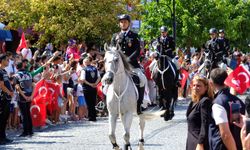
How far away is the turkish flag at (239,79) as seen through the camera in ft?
30.0

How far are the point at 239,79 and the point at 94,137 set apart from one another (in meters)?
6.63

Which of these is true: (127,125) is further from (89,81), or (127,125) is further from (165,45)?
(89,81)

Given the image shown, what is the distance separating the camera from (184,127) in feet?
56.0

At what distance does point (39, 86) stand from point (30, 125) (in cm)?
223

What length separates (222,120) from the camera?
7281 mm

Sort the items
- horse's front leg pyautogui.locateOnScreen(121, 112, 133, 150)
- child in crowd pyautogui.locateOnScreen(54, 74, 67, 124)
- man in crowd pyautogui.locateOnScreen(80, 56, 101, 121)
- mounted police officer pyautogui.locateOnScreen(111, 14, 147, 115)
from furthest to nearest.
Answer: man in crowd pyautogui.locateOnScreen(80, 56, 101, 121) < child in crowd pyautogui.locateOnScreen(54, 74, 67, 124) < mounted police officer pyautogui.locateOnScreen(111, 14, 147, 115) < horse's front leg pyautogui.locateOnScreen(121, 112, 133, 150)

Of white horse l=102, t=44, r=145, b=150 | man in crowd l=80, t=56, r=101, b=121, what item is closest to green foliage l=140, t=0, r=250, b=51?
man in crowd l=80, t=56, r=101, b=121

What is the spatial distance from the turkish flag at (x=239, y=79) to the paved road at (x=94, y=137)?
12.7ft

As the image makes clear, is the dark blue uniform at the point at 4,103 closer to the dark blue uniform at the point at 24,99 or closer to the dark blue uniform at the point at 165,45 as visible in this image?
the dark blue uniform at the point at 24,99

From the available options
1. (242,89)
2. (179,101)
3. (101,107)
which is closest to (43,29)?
(179,101)

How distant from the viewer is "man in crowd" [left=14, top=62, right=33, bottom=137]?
52.2 feet

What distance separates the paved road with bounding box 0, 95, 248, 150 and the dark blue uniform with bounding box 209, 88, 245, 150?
554 centimetres

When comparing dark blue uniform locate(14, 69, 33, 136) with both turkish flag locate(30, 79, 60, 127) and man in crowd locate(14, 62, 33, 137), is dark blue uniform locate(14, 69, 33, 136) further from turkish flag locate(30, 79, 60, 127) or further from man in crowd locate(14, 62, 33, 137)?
A: turkish flag locate(30, 79, 60, 127)

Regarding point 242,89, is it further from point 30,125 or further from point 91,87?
point 91,87
